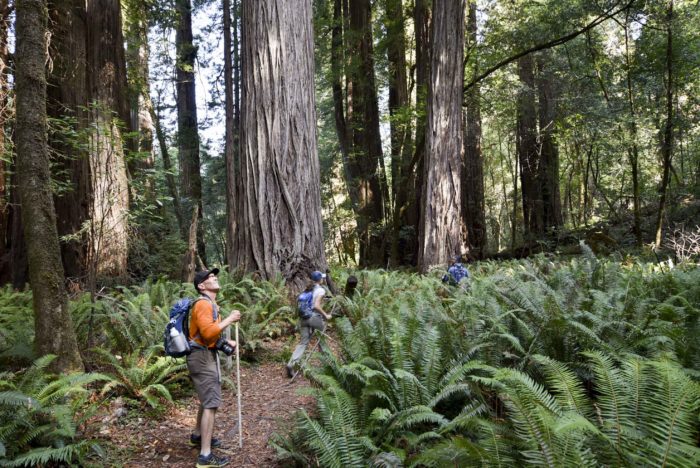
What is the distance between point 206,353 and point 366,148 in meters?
13.4

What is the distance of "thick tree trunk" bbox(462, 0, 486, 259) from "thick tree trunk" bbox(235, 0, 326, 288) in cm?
792

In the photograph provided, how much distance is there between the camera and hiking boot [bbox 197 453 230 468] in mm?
3572

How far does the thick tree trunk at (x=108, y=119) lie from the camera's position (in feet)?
30.5

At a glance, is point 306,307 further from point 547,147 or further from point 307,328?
point 547,147

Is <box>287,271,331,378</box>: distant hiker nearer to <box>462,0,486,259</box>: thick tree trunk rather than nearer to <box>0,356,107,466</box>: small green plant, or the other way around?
<box>0,356,107,466</box>: small green plant

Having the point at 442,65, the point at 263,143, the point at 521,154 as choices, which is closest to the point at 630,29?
the point at 521,154

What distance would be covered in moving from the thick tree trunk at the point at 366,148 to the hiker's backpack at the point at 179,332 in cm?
1215

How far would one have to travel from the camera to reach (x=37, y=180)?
402 centimetres

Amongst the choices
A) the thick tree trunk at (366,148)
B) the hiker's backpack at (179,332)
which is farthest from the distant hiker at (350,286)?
the thick tree trunk at (366,148)

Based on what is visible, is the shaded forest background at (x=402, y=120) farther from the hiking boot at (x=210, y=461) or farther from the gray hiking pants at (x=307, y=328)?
the hiking boot at (x=210, y=461)

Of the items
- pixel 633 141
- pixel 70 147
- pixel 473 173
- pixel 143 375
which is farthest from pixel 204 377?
pixel 473 173

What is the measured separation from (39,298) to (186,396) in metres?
1.89

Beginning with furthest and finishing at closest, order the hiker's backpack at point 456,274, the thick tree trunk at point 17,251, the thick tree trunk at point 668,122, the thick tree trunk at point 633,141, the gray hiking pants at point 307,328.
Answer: the thick tree trunk at point 633,141 → the thick tree trunk at point 668,122 → the thick tree trunk at point 17,251 → the hiker's backpack at point 456,274 → the gray hiking pants at point 307,328

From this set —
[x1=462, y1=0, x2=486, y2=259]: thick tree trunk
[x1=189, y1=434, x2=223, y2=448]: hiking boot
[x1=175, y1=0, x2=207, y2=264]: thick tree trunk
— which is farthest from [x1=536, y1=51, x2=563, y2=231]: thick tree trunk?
[x1=189, y1=434, x2=223, y2=448]: hiking boot
